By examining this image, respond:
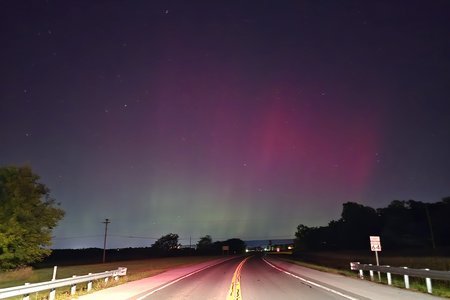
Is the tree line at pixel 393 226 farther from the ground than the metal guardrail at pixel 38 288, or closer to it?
farther from the ground

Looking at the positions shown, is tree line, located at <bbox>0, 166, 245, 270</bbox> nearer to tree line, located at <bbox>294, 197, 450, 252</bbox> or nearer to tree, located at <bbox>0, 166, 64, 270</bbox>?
tree, located at <bbox>0, 166, 64, 270</bbox>

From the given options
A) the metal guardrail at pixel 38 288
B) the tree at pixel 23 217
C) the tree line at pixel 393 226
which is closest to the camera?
the metal guardrail at pixel 38 288

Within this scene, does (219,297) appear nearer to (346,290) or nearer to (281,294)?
(281,294)

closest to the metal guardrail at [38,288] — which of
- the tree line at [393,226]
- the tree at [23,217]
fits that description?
the tree at [23,217]

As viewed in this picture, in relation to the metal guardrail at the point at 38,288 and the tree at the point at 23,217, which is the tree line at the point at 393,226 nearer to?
the tree at the point at 23,217

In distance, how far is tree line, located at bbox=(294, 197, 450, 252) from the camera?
286ft

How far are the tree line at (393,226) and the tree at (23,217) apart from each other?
203ft

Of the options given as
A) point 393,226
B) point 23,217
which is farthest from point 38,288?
point 393,226

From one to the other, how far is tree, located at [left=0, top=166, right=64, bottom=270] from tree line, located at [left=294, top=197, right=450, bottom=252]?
61.8 metres

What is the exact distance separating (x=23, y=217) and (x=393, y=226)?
88928mm

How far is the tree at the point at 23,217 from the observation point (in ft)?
114

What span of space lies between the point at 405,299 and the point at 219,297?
6.11 meters

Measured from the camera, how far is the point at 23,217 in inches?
1438

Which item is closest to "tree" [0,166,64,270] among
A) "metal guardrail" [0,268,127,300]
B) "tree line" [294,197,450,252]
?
"metal guardrail" [0,268,127,300]
